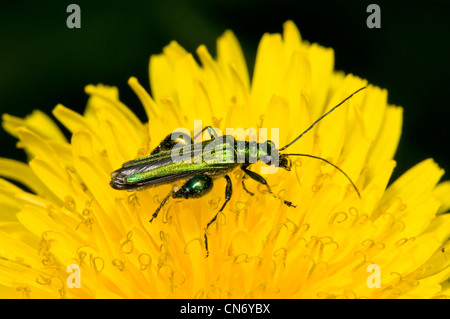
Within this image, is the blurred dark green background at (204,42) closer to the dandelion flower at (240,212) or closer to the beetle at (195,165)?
the dandelion flower at (240,212)

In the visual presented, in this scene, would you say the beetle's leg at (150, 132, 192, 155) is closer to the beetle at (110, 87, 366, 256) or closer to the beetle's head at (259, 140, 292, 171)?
the beetle at (110, 87, 366, 256)

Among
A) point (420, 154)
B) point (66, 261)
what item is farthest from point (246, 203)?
point (420, 154)

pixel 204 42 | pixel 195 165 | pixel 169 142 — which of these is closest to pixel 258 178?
pixel 195 165

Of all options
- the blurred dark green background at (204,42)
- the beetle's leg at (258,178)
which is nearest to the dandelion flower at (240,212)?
the beetle's leg at (258,178)

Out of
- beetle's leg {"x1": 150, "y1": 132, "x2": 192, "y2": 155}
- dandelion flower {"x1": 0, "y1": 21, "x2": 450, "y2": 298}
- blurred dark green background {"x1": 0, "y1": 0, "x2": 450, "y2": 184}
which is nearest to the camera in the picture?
dandelion flower {"x1": 0, "y1": 21, "x2": 450, "y2": 298}

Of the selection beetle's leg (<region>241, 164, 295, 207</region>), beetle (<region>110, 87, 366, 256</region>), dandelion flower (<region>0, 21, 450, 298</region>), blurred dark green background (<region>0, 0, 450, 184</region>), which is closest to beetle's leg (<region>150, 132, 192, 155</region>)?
beetle (<region>110, 87, 366, 256</region>)

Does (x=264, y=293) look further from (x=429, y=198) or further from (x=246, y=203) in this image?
(x=429, y=198)
